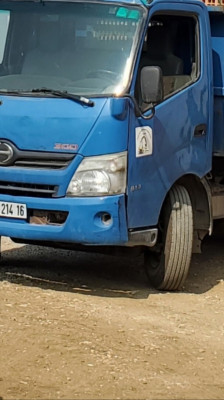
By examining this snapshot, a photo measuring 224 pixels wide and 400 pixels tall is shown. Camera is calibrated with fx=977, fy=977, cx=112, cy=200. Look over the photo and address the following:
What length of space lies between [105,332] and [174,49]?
8.61 ft

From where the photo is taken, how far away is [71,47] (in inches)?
Answer: 289

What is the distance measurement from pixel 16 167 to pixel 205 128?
5.49 ft

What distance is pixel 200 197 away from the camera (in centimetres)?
811

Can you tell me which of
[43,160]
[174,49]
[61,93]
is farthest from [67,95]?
[174,49]

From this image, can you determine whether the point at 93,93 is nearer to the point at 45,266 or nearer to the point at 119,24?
the point at 119,24

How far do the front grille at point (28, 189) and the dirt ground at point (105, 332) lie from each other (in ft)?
2.51

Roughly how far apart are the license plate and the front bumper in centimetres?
3

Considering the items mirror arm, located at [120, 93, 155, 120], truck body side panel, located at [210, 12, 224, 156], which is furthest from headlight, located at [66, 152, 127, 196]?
truck body side panel, located at [210, 12, 224, 156]

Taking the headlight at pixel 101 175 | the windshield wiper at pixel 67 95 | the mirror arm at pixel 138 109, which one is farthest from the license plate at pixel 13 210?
the mirror arm at pixel 138 109

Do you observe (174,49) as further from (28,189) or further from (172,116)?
(28,189)

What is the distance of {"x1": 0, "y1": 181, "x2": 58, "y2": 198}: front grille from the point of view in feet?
23.2

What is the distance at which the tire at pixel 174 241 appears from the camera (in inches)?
301

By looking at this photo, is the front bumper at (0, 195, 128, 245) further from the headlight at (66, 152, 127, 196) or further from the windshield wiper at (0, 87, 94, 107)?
the windshield wiper at (0, 87, 94, 107)

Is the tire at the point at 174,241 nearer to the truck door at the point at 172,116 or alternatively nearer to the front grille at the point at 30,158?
the truck door at the point at 172,116
